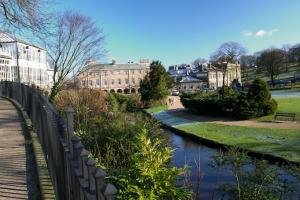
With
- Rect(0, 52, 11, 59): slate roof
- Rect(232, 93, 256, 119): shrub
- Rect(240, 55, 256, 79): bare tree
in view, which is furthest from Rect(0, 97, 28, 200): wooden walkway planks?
Rect(240, 55, 256, 79): bare tree

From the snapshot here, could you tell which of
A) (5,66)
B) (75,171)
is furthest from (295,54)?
(75,171)

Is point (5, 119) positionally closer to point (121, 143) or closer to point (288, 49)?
point (121, 143)

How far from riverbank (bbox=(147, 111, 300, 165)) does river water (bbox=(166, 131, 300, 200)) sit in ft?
2.35

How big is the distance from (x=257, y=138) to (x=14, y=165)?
17.1 metres

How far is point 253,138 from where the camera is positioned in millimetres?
23578

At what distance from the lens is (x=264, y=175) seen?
6918 mm

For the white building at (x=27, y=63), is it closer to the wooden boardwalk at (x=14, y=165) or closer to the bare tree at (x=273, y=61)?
the wooden boardwalk at (x=14, y=165)

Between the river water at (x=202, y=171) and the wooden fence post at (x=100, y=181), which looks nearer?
the wooden fence post at (x=100, y=181)

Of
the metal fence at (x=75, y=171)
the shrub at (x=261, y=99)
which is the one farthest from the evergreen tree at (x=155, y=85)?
the metal fence at (x=75, y=171)

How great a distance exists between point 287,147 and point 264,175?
1379cm

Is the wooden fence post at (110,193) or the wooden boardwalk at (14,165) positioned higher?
the wooden fence post at (110,193)

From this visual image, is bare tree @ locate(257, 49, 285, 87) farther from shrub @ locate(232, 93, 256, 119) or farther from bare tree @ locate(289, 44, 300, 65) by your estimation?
shrub @ locate(232, 93, 256, 119)

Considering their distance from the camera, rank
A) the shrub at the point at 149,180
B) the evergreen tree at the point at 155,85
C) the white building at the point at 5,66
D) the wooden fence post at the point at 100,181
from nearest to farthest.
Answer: the wooden fence post at the point at 100,181
the shrub at the point at 149,180
the evergreen tree at the point at 155,85
the white building at the point at 5,66

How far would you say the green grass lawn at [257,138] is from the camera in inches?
762
